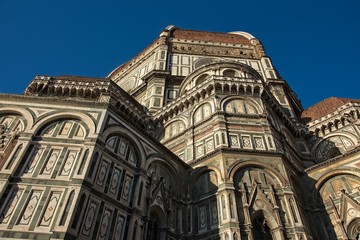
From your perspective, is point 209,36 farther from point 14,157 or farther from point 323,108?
point 14,157

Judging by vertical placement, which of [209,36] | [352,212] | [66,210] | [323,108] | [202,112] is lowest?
[66,210]

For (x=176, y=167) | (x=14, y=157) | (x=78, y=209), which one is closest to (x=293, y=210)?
(x=176, y=167)

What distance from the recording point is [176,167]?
648 inches

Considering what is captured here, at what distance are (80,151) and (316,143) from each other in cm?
1958

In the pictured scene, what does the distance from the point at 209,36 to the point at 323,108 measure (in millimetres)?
19143

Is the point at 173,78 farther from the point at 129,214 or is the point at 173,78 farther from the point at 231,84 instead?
the point at 129,214

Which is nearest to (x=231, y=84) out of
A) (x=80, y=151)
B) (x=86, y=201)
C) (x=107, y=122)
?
(x=107, y=122)

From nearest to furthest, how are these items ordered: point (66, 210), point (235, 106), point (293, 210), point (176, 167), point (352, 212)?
point (66, 210)
point (293, 210)
point (352, 212)
point (176, 167)
point (235, 106)

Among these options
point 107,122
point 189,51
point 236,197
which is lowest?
point 236,197

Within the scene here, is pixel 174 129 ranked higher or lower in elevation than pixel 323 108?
lower

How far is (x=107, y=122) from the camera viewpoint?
45.3ft

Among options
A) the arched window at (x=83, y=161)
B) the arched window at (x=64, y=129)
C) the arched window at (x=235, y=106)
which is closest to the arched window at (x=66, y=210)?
the arched window at (x=83, y=161)

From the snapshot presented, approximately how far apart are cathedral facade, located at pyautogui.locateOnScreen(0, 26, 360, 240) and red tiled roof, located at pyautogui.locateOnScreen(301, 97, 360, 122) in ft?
8.14

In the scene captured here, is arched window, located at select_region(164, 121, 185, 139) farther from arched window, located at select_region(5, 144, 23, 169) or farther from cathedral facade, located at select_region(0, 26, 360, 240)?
arched window, located at select_region(5, 144, 23, 169)
